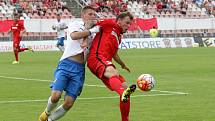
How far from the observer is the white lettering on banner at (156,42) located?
169 feet

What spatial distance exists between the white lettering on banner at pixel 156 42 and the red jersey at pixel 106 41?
38586 mm

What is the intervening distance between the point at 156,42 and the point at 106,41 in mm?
41048

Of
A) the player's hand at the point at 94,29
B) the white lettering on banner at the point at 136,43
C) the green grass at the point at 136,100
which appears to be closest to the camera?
the player's hand at the point at 94,29

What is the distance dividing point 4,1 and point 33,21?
14.8 ft

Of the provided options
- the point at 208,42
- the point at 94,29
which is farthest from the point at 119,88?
the point at 208,42

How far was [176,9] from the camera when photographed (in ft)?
202

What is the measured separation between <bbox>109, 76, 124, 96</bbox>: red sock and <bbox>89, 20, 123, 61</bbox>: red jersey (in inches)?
22.8

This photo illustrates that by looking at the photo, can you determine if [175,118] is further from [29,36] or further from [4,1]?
[4,1]

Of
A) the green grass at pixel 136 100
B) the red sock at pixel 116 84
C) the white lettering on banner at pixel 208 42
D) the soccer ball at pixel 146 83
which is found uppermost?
the red sock at pixel 116 84

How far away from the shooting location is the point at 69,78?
36.8 ft

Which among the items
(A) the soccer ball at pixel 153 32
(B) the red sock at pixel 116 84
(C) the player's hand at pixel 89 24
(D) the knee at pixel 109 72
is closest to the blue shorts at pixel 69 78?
(D) the knee at pixel 109 72

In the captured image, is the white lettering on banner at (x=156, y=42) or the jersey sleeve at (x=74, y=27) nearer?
the jersey sleeve at (x=74, y=27)

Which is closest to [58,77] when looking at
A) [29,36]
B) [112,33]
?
[112,33]

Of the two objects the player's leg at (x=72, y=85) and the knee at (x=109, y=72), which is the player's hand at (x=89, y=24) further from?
the knee at (x=109, y=72)
